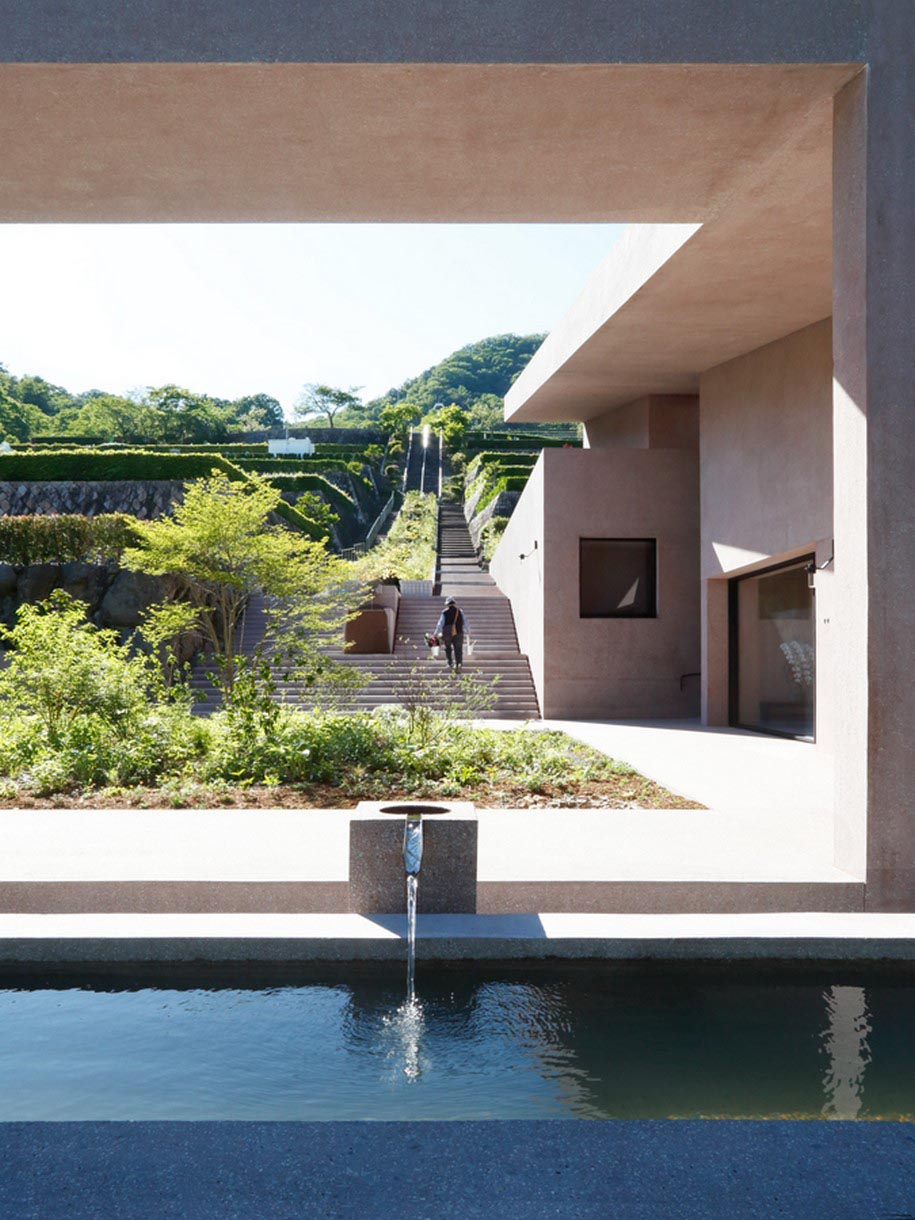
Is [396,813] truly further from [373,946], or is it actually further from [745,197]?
[745,197]

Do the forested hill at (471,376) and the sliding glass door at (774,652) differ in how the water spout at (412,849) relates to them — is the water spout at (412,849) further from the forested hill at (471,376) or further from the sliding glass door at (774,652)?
the forested hill at (471,376)

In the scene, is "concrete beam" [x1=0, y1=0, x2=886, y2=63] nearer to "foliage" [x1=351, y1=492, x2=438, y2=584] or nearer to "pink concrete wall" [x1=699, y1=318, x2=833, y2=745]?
"pink concrete wall" [x1=699, y1=318, x2=833, y2=745]

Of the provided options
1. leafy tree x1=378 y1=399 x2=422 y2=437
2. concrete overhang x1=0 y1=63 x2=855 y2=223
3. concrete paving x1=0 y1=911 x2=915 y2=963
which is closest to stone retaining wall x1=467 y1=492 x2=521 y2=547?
leafy tree x1=378 y1=399 x2=422 y2=437

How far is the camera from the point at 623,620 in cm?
1736

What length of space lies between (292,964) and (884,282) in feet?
14.3

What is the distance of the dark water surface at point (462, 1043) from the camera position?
341cm

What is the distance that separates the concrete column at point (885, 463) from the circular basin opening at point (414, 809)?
218 cm

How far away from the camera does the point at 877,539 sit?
552 centimetres

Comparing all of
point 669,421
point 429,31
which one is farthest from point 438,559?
point 429,31

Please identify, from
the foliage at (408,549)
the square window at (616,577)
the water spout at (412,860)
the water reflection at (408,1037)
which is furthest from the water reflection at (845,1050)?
the square window at (616,577)

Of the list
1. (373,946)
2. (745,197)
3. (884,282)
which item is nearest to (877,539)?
(884,282)

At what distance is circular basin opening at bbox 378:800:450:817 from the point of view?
5.21m

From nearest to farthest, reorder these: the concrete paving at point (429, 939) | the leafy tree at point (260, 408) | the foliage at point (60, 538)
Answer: the concrete paving at point (429, 939) < the foliage at point (60, 538) < the leafy tree at point (260, 408)

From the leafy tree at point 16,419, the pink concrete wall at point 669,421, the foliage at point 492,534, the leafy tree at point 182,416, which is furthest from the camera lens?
the leafy tree at point 16,419
